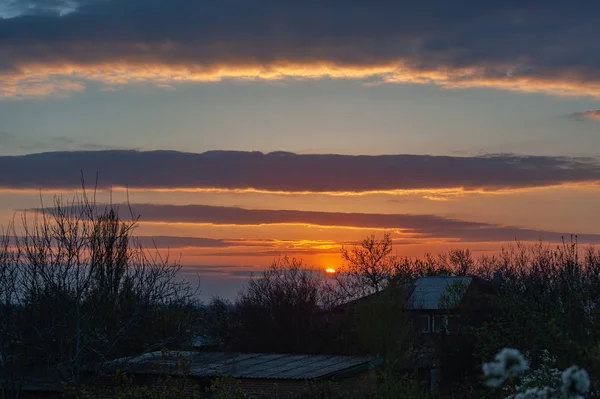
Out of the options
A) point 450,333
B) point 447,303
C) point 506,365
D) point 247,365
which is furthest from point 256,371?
point 506,365

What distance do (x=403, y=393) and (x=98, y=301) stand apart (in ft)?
33.2

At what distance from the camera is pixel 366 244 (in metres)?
62.3

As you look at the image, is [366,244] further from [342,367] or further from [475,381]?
[342,367]

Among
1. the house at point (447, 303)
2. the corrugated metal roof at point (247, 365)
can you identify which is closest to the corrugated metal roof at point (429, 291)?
the house at point (447, 303)

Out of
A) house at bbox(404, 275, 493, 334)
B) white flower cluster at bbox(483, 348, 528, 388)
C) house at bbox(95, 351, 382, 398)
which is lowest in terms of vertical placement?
house at bbox(95, 351, 382, 398)

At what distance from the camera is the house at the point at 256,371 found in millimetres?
22812

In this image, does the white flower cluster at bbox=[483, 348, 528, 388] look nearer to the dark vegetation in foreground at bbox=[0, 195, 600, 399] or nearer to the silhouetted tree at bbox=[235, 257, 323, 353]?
the dark vegetation in foreground at bbox=[0, 195, 600, 399]

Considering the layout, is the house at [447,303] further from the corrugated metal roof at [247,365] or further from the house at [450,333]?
the corrugated metal roof at [247,365]

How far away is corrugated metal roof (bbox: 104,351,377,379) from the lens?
23969 millimetres

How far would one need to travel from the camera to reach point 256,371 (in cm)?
2592

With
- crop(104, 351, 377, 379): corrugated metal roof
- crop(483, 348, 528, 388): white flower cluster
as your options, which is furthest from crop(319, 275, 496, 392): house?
crop(483, 348, 528, 388): white flower cluster

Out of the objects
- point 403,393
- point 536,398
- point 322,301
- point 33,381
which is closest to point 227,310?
point 322,301

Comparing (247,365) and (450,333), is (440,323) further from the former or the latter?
(247,365)

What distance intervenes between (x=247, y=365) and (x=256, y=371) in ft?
5.07
